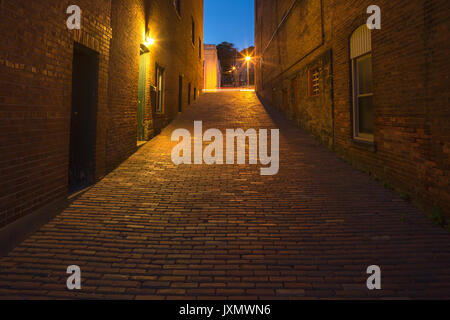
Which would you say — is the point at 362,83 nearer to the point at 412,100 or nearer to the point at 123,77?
the point at 412,100

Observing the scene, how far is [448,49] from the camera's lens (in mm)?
4016

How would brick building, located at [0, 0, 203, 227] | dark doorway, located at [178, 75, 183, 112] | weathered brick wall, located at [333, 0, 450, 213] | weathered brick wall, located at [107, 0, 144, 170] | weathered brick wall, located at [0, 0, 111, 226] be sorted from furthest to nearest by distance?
dark doorway, located at [178, 75, 183, 112], weathered brick wall, located at [107, 0, 144, 170], weathered brick wall, located at [333, 0, 450, 213], brick building, located at [0, 0, 203, 227], weathered brick wall, located at [0, 0, 111, 226]

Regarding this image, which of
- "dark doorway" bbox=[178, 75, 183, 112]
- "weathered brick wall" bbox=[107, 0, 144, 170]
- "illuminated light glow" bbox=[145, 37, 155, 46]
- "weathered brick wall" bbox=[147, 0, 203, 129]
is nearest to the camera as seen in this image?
"weathered brick wall" bbox=[107, 0, 144, 170]

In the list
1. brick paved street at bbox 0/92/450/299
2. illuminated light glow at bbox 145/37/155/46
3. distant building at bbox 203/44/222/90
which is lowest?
brick paved street at bbox 0/92/450/299

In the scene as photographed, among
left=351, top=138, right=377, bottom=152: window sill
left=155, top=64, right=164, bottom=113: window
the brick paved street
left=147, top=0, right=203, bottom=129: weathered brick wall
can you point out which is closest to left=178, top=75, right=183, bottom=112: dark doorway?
left=147, top=0, right=203, bottom=129: weathered brick wall

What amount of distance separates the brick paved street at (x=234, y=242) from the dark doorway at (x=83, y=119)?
1.82ft

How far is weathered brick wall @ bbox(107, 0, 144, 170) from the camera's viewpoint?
661 cm

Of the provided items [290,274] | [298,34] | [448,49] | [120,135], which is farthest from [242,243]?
[298,34]

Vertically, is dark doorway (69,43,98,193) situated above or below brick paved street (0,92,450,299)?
above

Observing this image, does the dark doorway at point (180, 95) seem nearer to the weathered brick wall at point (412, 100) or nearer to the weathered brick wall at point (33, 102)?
the weathered brick wall at point (33, 102)
